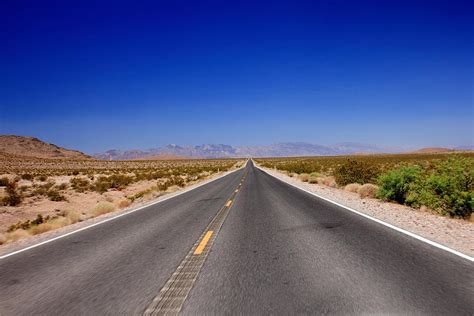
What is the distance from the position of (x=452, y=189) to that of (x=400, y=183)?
313cm

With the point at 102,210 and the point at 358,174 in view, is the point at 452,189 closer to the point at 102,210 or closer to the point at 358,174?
the point at 358,174

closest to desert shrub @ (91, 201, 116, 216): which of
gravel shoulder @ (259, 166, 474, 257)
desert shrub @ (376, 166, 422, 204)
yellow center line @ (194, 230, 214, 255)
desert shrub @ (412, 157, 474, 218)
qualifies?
yellow center line @ (194, 230, 214, 255)

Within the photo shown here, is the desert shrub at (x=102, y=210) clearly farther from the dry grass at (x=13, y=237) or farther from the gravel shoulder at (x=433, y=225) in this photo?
the gravel shoulder at (x=433, y=225)

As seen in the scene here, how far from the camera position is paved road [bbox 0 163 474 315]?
3.99 m

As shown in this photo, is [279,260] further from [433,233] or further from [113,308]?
[433,233]

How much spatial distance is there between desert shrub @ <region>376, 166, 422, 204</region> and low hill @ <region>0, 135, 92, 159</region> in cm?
17109

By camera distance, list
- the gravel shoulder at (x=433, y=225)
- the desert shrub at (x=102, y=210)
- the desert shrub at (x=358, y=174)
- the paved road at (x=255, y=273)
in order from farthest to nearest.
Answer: the desert shrub at (x=358, y=174) < the desert shrub at (x=102, y=210) < the gravel shoulder at (x=433, y=225) < the paved road at (x=255, y=273)

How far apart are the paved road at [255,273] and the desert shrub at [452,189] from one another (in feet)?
12.1

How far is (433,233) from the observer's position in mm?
7863

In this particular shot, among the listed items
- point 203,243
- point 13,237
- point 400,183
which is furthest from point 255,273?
point 400,183

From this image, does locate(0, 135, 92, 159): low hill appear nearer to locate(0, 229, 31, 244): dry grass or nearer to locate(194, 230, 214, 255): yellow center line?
locate(0, 229, 31, 244): dry grass

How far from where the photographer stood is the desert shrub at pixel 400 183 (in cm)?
1395

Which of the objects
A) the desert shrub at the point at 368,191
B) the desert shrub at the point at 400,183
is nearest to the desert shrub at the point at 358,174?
the desert shrub at the point at 368,191

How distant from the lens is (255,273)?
201 inches
